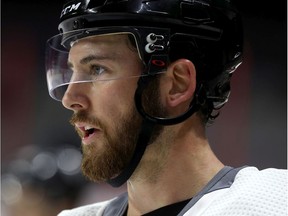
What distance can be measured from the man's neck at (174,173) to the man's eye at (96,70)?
196 millimetres

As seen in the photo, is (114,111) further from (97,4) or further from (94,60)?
(97,4)

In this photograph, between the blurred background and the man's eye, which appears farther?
the blurred background

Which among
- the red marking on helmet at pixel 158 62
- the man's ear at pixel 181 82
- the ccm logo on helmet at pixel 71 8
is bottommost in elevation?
the man's ear at pixel 181 82

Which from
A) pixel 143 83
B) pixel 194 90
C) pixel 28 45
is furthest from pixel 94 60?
pixel 28 45

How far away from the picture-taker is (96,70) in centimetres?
149

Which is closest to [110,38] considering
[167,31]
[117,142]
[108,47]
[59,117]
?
[108,47]

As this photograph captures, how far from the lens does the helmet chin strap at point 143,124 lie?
1.47m

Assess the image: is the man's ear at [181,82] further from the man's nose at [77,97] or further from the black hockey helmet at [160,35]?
the man's nose at [77,97]

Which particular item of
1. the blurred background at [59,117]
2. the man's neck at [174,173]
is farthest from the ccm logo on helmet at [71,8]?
the blurred background at [59,117]

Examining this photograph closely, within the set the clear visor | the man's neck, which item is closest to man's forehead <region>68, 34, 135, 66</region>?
the clear visor

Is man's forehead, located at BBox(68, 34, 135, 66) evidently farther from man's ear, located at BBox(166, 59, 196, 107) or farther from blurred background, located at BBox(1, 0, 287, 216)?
blurred background, located at BBox(1, 0, 287, 216)

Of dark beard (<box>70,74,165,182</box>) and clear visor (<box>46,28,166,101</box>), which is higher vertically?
clear visor (<box>46,28,166,101</box>)

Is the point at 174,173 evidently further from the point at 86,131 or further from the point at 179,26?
the point at 179,26

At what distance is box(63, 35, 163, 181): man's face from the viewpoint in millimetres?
1481
